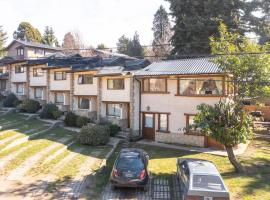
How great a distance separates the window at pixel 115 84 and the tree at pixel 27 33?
65.4 m

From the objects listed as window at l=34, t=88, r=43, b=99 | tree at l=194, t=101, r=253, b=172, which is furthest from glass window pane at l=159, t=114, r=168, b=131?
window at l=34, t=88, r=43, b=99

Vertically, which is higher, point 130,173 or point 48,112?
point 48,112

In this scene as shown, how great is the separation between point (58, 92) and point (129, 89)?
1419 cm

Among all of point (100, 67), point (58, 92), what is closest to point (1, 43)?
point (58, 92)

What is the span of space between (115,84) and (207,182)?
65.3 feet

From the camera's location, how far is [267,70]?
19.2 m

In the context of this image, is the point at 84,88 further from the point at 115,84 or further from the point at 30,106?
the point at 30,106

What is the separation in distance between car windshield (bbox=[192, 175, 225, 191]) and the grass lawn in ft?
8.08

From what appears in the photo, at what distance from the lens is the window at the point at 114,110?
1282 inches

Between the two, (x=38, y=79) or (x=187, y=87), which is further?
(x=38, y=79)

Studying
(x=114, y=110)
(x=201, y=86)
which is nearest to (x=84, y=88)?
(x=114, y=110)

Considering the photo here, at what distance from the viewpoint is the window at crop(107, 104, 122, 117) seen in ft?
107

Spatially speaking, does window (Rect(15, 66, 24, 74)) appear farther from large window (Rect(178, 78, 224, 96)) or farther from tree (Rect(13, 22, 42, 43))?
tree (Rect(13, 22, 42, 43))

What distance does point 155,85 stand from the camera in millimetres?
29375
